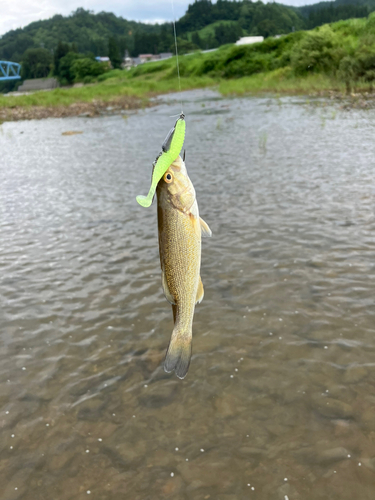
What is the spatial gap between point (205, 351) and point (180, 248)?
2.85m

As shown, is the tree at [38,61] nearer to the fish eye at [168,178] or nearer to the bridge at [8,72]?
the bridge at [8,72]

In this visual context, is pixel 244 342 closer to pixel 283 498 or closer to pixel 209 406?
pixel 209 406

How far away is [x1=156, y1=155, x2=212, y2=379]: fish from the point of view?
8.82ft

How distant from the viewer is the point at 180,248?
113 inches

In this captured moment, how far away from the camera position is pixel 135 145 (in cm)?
2091

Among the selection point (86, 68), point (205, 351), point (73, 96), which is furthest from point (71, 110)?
point (86, 68)

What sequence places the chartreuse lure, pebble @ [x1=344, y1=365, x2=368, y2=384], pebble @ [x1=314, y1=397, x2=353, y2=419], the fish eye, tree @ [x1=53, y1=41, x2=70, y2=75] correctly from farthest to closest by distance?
1. tree @ [x1=53, y1=41, x2=70, y2=75]
2. pebble @ [x1=344, y1=365, x2=368, y2=384]
3. pebble @ [x1=314, y1=397, x2=353, y2=419]
4. the fish eye
5. the chartreuse lure

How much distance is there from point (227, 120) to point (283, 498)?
25.4 m

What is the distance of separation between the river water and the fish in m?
1.52

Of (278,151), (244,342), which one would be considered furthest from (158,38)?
(244,342)

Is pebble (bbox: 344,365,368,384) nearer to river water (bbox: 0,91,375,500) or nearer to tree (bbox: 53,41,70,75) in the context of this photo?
river water (bbox: 0,91,375,500)

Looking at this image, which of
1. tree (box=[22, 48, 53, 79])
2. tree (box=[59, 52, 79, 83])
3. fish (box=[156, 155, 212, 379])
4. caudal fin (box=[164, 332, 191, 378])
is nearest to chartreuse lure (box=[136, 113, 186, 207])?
fish (box=[156, 155, 212, 379])

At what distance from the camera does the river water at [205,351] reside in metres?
3.76

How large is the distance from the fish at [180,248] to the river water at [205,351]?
1525 mm
